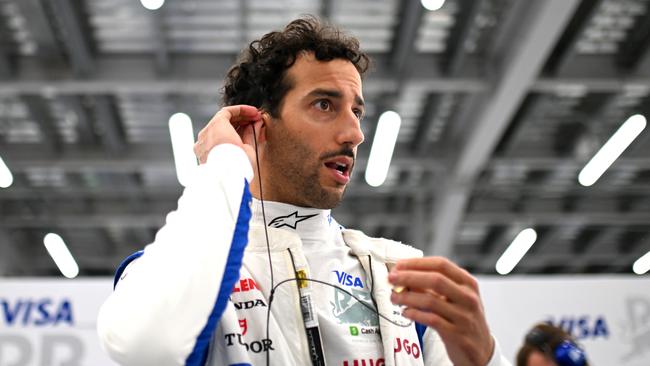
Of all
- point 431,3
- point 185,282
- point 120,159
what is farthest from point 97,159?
point 185,282

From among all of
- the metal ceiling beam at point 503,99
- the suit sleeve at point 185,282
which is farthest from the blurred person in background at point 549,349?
the metal ceiling beam at point 503,99

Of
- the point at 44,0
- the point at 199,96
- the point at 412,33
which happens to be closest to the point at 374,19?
the point at 412,33

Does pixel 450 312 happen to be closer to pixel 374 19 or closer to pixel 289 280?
pixel 289 280

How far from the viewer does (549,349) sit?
2977 millimetres

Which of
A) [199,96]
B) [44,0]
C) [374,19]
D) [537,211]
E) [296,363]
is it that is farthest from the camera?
[537,211]

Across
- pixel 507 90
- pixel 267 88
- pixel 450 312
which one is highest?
pixel 507 90

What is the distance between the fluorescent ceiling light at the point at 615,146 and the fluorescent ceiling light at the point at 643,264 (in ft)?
19.8

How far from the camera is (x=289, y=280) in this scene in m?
1.62

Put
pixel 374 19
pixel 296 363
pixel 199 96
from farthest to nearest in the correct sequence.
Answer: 1. pixel 199 96
2. pixel 374 19
3. pixel 296 363

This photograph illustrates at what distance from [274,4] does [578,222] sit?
767 cm

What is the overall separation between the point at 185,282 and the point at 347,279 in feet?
1.86

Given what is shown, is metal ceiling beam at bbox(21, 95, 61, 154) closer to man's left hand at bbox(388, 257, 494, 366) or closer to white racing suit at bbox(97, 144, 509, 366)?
white racing suit at bbox(97, 144, 509, 366)

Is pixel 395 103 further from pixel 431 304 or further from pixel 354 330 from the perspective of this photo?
pixel 431 304

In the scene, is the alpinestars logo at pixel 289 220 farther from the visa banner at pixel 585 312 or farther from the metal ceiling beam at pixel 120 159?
the metal ceiling beam at pixel 120 159
